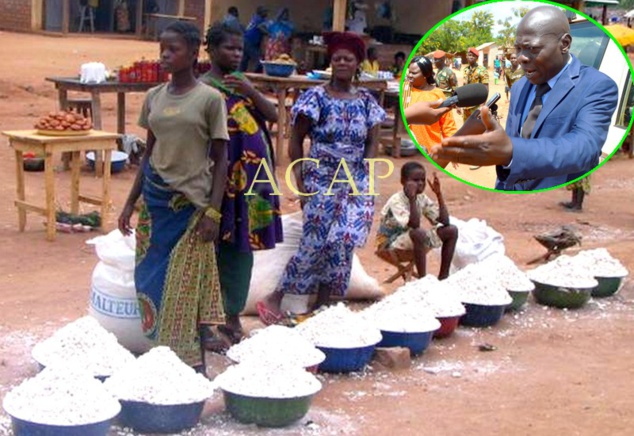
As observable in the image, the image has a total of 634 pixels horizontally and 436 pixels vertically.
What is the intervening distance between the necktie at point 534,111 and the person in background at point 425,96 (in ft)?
0.37

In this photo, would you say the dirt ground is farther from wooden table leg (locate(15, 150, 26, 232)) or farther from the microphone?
the microphone

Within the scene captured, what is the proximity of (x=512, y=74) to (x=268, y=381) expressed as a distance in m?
2.94

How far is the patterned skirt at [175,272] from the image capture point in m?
4.83

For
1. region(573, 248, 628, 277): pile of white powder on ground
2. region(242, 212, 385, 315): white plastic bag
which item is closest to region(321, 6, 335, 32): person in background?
region(573, 248, 628, 277): pile of white powder on ground

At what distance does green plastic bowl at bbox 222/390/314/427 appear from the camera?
14.4 ft

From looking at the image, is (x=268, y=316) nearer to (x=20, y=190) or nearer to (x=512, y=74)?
(x=20, y=190)

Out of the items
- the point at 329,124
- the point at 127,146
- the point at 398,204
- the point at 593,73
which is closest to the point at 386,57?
the point at 127,146

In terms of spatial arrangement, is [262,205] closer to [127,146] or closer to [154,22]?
[127,146]

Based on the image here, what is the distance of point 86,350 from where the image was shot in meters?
4.69

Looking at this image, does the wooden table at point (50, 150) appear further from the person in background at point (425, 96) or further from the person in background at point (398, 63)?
the person in background at point (398, 63)

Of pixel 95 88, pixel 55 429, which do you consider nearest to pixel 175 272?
pixel 55 429

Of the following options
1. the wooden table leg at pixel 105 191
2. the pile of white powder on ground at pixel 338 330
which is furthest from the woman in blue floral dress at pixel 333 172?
the wooden table leg at pixel 105 191

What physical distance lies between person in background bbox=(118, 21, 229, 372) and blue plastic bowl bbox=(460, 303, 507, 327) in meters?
1.87

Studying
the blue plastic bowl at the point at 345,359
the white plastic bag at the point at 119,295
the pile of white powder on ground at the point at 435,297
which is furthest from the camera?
the pile of white powder on ground at the point at 435,297
